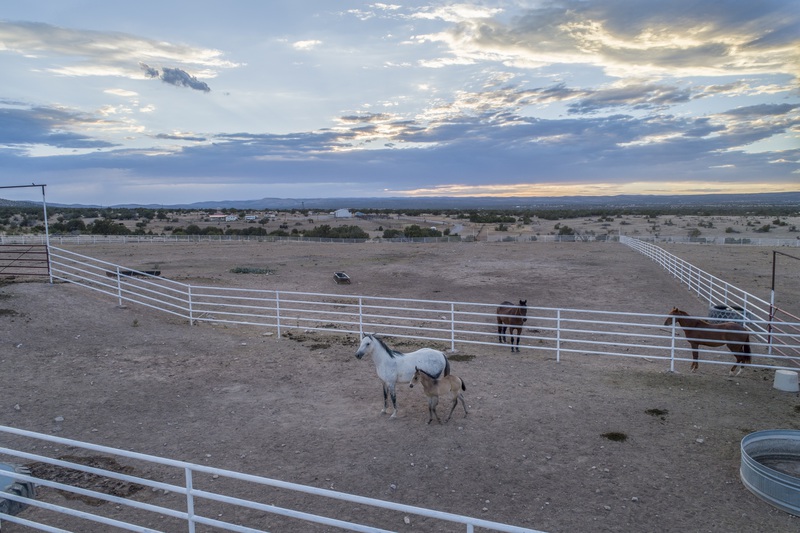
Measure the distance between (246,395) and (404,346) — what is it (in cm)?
399

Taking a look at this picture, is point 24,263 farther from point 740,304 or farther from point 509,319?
point 740,304

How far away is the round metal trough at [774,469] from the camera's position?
201 inches

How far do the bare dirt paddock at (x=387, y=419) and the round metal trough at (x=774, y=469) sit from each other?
0.16m

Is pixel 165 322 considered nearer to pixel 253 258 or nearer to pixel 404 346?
pixel 404 346

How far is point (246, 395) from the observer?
8758 mm

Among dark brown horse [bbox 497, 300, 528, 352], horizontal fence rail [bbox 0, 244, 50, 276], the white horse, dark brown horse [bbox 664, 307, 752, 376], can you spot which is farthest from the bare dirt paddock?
horizontal fence rail [bbox 0, 244, 50, 276]

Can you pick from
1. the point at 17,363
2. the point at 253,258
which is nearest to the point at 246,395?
the point at 17,363

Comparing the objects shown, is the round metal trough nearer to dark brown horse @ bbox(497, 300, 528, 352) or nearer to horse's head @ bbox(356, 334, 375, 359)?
horse's head @ bbox(356, 334, 375, 359)

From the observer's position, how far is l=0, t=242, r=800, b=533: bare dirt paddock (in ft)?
17.7

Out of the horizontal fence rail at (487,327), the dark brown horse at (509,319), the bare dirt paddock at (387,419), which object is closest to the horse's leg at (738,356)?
the horizontal fence rail at (487,327)

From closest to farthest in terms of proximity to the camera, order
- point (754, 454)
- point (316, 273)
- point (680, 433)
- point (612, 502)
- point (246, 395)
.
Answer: point (612, 502) → point (754, 454) → point (680, 433) → point (246, 395) → point (316, 273)

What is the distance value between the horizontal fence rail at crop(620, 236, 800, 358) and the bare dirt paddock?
143 centimetres

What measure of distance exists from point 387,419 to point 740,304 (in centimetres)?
1395

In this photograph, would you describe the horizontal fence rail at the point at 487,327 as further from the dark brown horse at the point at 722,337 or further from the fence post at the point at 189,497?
the fence post at the point at 189,497
